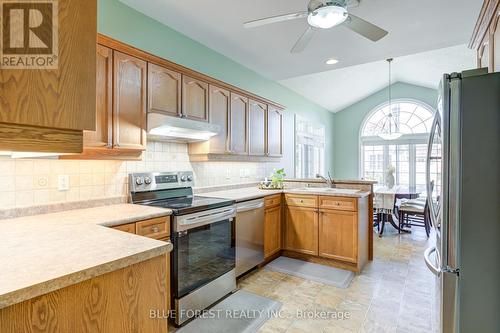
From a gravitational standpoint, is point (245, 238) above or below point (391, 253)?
above

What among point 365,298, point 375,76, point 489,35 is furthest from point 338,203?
point 375,76

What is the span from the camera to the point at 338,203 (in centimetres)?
320

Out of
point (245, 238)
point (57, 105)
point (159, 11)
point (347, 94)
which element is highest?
point (347, 94)

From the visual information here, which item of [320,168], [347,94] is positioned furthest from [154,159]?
[347,94]

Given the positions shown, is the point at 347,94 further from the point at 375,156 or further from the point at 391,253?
the point at 391,253

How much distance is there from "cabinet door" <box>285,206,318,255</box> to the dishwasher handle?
592 millimetres

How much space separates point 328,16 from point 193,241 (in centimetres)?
197

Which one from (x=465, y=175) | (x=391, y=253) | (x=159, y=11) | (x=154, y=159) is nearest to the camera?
(x=465, y=175)

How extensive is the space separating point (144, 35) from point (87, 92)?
75.1 inches

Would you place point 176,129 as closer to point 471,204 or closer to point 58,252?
point 58,252

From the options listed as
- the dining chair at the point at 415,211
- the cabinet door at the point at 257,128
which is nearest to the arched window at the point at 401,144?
the dining chair at the point at 415,211

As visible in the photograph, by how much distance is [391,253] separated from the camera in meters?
3.80

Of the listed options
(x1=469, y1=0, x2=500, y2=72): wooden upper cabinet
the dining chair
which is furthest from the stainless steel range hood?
the dining chair

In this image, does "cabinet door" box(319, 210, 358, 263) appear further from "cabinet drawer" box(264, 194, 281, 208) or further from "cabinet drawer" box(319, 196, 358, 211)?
"cabinet drawer" box(264, 194, 281, 208)
